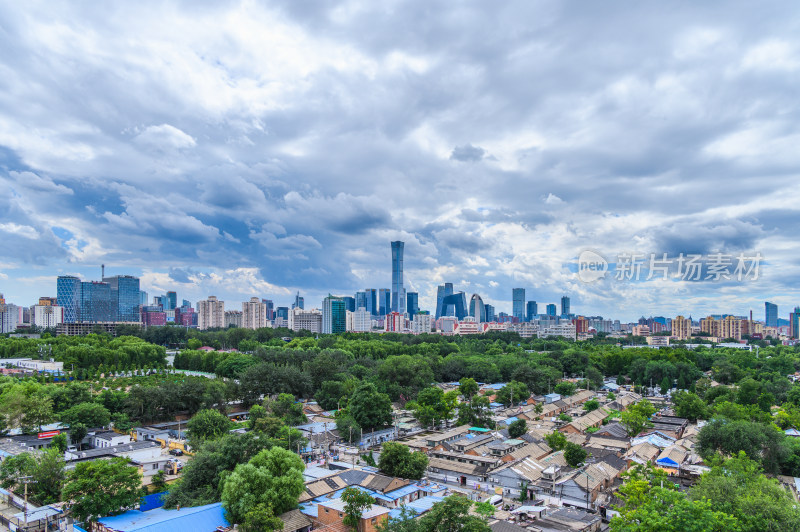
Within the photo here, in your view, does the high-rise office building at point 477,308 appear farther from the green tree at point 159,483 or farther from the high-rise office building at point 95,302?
the green tree at point 159,483

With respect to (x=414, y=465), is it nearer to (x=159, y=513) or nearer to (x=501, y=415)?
(x=159, y=513)

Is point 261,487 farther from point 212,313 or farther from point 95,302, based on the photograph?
point 95,302

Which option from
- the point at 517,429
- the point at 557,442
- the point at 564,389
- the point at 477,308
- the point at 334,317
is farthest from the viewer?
the point at 477,308

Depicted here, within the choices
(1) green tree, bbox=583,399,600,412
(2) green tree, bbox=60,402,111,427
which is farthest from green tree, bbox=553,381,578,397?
(2) green tree, bbox=60,402,111,427

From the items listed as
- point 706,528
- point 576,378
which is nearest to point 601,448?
point 706,528

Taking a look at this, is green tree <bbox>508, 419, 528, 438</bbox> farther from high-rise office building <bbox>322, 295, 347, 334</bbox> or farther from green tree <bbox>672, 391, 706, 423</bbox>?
high-rise office building <bbox>322, 295, 347, 334</bbox>

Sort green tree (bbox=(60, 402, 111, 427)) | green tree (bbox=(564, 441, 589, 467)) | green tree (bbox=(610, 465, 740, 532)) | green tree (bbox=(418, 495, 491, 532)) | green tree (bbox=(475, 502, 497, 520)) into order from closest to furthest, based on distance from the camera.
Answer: green tree (bbox=(610, 465, 740, 532)) < green tree (bbox=(418, 495, 491, 532)) < green tree (bbox=(475, 502, 497, 520)) < green tree (bbox=(564, 441, 589, 467)) < green tree (bbox=(60, 402, 111, 427))

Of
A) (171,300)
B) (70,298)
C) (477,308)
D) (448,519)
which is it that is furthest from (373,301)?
(448,519)

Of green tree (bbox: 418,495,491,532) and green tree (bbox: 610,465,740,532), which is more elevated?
green tree (bbox: 610,465,740,532)
